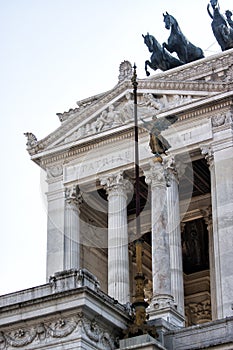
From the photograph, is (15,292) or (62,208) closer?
(15,292)

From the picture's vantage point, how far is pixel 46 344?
27.7 m

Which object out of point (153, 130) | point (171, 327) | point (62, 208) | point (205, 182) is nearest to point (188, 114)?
point (205, 182)

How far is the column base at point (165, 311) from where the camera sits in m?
32.3

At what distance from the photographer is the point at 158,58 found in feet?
196

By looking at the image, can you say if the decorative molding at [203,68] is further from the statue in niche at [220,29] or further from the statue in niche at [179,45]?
the statue in niche at [220,29]

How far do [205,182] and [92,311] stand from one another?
95.2 feet

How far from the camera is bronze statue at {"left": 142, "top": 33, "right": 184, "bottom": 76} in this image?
5906 cm

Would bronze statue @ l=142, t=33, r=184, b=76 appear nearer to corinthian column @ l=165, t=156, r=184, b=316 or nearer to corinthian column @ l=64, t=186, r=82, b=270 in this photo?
corinthian column @ l=165, t=156, r=184, b=316

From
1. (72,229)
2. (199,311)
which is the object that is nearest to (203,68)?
(72,229)

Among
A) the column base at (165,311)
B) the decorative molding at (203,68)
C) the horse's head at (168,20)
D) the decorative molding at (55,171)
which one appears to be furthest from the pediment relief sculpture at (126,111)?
the column base at (165,311)

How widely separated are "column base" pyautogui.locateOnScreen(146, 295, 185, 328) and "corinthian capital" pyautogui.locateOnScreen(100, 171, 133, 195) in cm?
1942

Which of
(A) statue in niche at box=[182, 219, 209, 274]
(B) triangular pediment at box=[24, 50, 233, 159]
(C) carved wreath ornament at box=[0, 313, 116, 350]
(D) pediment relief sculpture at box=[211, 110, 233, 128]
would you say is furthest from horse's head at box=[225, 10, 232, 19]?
(C) carved wreath ornament at box=[0, 313, 116, 350]

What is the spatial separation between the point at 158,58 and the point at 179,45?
1614 millimetres

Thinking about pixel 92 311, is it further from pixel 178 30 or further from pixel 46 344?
pixel 178 30
